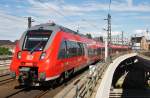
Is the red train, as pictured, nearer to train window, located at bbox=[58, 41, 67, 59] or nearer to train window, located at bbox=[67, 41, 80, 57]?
train window, located at bbox=[58, 41, 67, 59]

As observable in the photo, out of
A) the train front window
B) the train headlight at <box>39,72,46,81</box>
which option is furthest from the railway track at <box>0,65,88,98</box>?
the train front window

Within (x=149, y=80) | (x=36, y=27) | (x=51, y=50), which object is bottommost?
(x=149, y=80)

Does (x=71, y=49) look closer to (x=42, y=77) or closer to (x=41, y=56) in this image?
(x=41, y=56)

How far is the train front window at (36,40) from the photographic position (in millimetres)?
18103

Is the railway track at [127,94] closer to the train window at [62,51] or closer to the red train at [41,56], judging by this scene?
the train window at [62,51]

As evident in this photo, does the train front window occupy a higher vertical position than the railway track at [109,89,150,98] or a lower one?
higher

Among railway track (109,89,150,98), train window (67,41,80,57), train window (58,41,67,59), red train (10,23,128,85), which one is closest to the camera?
red train (10,23,128,85)

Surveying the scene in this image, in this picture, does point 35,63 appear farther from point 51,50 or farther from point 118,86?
point 118,86

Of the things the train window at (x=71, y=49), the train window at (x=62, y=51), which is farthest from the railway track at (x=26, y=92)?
the train window at (x=71, y=49)

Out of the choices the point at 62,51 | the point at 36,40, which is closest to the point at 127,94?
the point at 62,51

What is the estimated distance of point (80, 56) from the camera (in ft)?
86.6

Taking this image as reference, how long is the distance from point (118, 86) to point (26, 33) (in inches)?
2289

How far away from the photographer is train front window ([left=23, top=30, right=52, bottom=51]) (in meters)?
18.1

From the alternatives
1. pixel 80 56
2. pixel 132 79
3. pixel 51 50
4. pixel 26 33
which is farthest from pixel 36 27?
pixel 132 79
